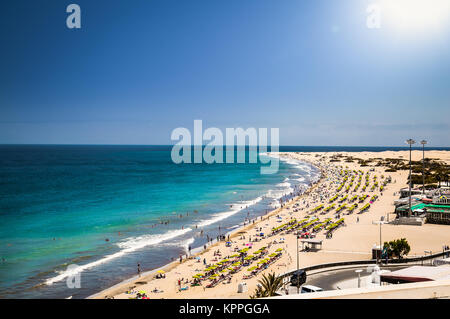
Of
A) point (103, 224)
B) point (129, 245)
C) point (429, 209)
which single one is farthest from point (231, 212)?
point (429, 209)

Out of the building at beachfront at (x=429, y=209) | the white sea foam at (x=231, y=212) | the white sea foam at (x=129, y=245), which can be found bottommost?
the white sea foam at (x=129, y=245)

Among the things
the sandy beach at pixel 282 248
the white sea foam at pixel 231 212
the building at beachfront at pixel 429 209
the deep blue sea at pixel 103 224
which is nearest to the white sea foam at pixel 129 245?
the deep blue sea at pixel 103 224

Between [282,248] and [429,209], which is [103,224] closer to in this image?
[282,248]

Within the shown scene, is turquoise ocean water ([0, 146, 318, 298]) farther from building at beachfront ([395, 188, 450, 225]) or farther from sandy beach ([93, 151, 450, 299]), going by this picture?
building at beachfront ([395, 188, 450, 225])

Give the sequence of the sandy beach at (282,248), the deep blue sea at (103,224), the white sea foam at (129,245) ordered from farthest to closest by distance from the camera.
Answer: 1. the deep blue sea at (103,224)
2. the white sea foam at (129,245)
3. the sandy beach at (282,248)

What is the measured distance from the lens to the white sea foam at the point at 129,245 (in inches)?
932

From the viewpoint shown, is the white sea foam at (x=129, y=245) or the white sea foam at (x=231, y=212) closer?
the white sea foam at (x=129, y=245)

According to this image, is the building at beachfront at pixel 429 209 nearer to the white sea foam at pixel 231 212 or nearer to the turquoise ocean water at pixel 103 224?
the turquoise ocean water at pixel 103 224

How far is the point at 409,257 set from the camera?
21.8m

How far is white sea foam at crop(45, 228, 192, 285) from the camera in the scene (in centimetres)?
2366

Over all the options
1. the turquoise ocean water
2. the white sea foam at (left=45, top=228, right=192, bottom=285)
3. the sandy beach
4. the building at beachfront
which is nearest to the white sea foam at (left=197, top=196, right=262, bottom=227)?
the turquoise ocean water

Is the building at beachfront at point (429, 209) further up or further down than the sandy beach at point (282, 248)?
further up

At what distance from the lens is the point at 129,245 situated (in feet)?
101
